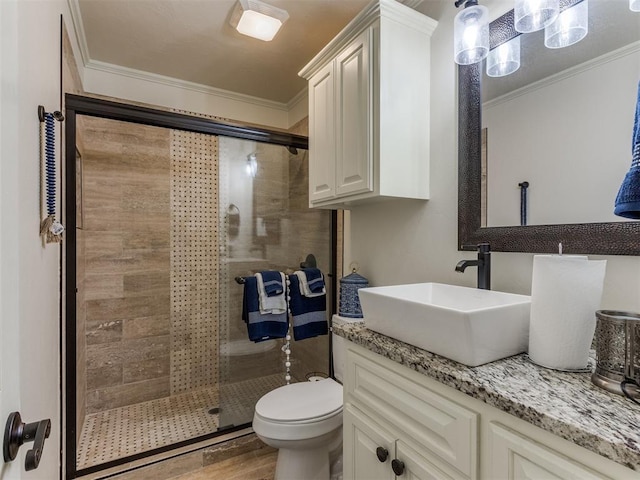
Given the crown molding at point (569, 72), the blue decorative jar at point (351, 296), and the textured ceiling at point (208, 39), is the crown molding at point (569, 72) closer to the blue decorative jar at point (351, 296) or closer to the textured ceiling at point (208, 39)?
the textured ceiling at point (208, 39)

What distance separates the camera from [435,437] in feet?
2.73

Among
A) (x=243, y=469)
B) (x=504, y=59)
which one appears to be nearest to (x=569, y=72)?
(x=504, y=59)

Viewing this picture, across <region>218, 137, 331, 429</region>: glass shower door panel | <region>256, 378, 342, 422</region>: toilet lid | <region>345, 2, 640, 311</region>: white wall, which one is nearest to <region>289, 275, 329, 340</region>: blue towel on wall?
<region>218, 137, 331, 429</region>: glass shower door panel

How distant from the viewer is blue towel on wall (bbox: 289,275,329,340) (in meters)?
2.15

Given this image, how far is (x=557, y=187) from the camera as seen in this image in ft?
3.59

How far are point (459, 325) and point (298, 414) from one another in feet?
3.60

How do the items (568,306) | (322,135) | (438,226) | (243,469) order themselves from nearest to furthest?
1. (568,306)
2. (438,226)
3. (322,135)
4. (243,469)

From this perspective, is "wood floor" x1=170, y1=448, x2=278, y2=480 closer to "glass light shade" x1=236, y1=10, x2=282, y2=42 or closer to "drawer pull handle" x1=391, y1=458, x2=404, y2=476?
"drawer pull handle" x1=391, y1=458, x2=404, y2=476

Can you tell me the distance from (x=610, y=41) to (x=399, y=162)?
0.75m

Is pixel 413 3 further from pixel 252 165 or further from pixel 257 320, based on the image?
pixel 257 320

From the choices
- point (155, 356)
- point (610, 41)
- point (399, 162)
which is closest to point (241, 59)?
point (399, 162)

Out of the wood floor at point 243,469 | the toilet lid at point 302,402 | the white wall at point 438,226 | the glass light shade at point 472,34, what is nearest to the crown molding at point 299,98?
the white wall at point 438,226

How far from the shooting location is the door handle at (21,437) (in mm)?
525

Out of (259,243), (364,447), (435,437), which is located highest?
(259,243)
